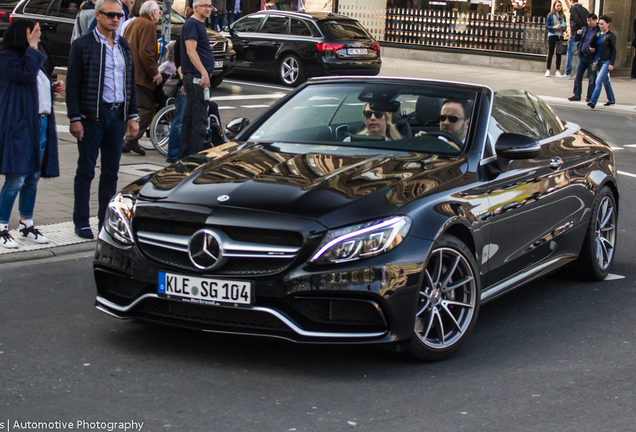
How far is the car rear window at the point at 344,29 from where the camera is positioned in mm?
20797

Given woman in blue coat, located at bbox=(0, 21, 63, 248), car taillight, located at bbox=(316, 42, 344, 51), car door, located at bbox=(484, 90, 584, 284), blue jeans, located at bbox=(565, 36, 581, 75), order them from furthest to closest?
blue jeans, located at bbox=(565, 36, 581, 75)
car taillight, located at bbox=(316, 42, 344, 51)
woman in blue coat, located at bbox=(0, 21, 63, 248)
car door, located at bbox=(484, 90, 584, 284)

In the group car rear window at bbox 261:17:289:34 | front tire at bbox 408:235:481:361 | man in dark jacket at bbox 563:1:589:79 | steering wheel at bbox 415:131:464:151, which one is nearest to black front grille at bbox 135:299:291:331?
front tire at bbox 408:235:481:361

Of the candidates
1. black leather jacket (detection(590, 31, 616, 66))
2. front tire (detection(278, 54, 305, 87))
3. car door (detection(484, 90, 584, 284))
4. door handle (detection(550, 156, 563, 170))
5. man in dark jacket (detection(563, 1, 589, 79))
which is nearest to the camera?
car door (detection(484, 90, 584, 284))

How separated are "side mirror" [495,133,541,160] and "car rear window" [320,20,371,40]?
1558 cm

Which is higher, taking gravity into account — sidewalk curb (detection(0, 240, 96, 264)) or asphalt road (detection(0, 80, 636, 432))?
asphalt road (detection(0, 80, 636, 432))

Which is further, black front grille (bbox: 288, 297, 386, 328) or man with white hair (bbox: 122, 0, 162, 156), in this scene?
man with white hair (bbox: 122, 0, 162, 156)

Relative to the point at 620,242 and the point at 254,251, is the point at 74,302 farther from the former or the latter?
A: the point at 620,242

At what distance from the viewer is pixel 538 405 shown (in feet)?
14.0

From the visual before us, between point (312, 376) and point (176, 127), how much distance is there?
713 cm

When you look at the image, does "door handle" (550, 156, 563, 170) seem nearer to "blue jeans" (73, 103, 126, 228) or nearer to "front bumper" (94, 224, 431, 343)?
"front bumper" (94, 224, 431, 343)

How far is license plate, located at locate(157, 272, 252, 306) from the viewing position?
177 inches

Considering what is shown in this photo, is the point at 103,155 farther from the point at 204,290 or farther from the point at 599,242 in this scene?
the point at 599,242

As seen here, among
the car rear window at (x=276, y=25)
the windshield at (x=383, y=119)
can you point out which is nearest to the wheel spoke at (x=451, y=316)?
the windshield at (x=383, y=119)

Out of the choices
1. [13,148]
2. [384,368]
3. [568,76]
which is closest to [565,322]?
[384,368]
